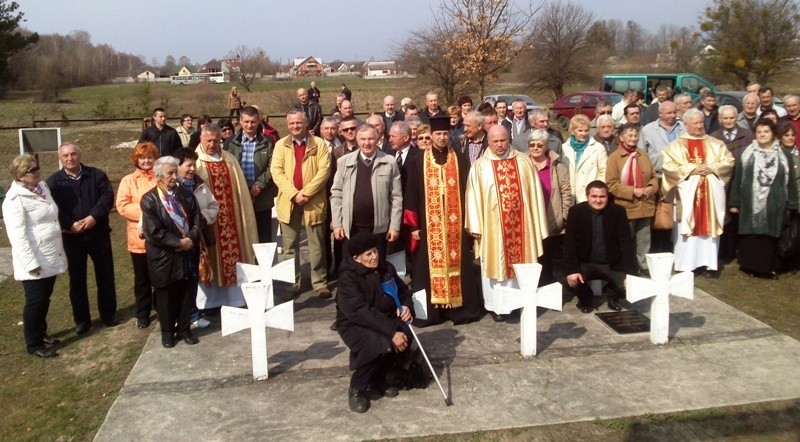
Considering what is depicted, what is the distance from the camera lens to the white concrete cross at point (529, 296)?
5.32 m

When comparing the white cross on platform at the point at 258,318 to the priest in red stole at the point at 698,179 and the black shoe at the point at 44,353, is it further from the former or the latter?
the priest in red stole at the point at 698,179

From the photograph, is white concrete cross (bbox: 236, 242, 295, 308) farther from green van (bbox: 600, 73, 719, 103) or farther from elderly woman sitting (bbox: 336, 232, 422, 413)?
green van (bbox: 600, 73, 719, 103)

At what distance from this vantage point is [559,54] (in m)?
37.2

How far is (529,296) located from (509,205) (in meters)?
1.05

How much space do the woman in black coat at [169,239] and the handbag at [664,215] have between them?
4.69 m

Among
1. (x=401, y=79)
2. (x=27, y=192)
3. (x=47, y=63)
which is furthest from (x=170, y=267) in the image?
(x=47, y=63)

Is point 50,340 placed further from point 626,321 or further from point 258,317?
point 626,321

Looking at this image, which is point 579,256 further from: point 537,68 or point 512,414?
point 537,68

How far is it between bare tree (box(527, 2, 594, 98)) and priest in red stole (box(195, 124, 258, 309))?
106 feet

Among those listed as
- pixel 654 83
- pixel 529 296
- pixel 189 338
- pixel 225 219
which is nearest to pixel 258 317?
pixel 189 338

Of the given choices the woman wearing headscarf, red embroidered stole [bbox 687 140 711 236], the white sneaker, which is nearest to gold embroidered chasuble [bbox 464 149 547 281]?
red embroidered stole [bbox 687 140 711 236]

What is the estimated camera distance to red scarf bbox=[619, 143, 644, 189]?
7.14 metres

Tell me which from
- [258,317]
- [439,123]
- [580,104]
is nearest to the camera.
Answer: [258,317]

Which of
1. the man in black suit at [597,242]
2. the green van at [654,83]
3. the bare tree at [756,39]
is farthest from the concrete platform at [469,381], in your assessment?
the bare tree at [756,39]
